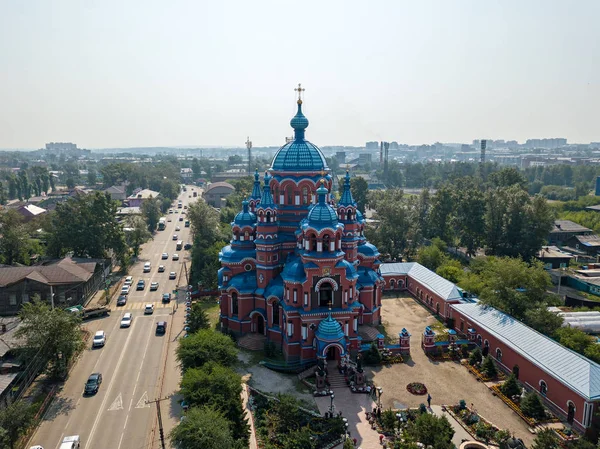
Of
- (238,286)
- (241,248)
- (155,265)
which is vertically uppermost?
(241,248)

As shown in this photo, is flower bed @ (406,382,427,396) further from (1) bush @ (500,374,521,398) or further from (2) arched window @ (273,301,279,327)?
(2) arched window @ (273,301,279,327)

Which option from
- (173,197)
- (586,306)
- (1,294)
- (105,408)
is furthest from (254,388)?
(173,197)

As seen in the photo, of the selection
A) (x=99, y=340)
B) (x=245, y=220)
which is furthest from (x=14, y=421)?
(x=245, y=220)

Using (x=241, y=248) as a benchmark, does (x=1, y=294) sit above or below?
below

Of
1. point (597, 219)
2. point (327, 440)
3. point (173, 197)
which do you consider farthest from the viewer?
point (173, 197)

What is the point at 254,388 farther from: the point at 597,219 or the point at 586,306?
the point at 597,219

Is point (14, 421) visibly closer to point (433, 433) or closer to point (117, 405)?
point (117, 405)
